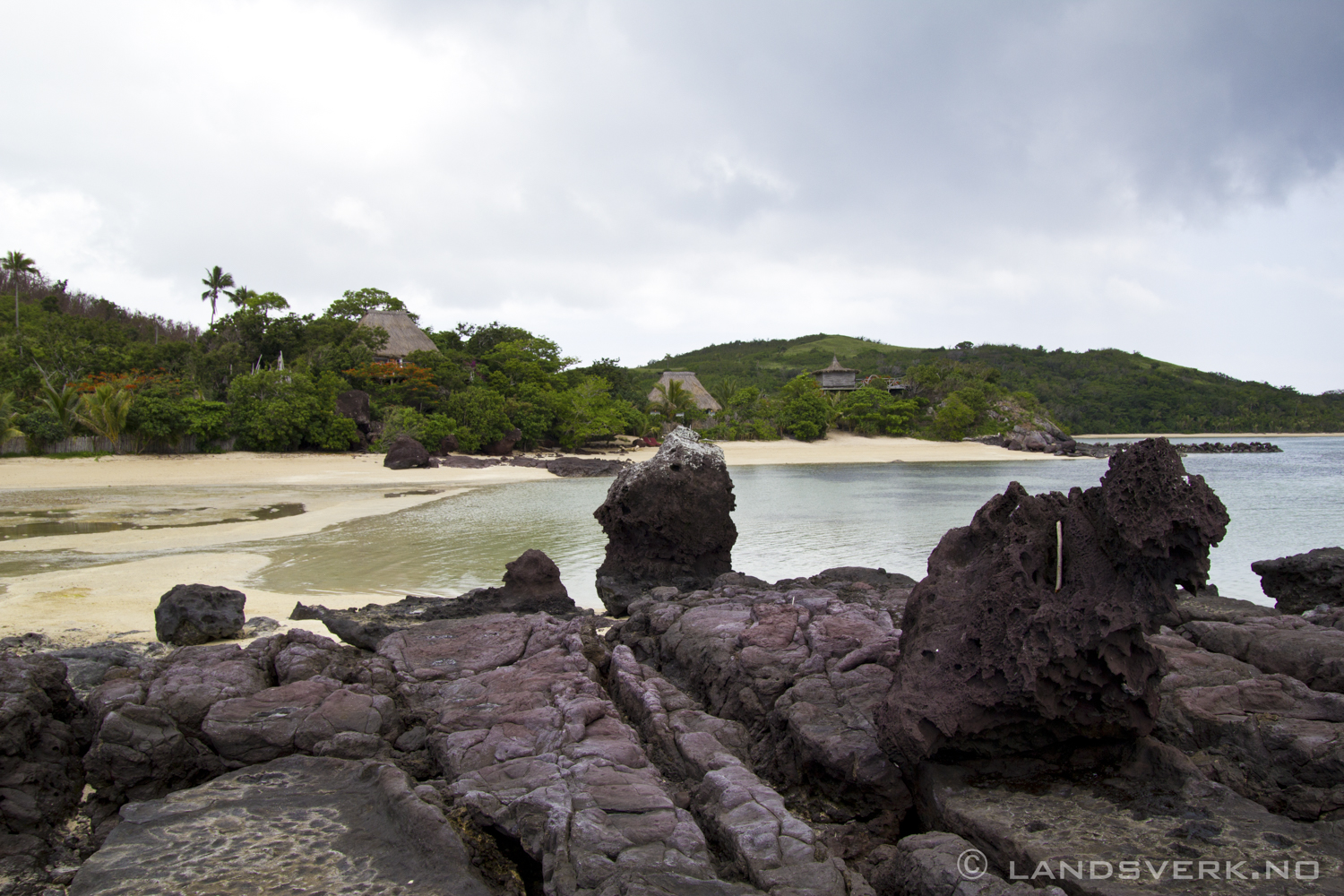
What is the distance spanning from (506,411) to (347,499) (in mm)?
15390

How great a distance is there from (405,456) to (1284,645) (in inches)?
1036

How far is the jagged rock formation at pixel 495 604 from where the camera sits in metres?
6.96

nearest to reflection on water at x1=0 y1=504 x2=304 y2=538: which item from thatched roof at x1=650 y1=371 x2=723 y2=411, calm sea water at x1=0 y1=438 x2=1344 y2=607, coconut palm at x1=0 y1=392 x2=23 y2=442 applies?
calm sea water at x1=0 y1=438 x2=1344 y2=607

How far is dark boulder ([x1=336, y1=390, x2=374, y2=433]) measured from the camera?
3119 centimetres

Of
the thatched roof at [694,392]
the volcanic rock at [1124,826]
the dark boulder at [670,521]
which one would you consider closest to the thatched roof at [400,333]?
the thatched roof at [694,392]

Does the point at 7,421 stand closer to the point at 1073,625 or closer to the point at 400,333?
the point at 400,333

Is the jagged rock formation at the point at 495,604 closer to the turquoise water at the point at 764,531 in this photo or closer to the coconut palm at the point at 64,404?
the turquoise water at the point at 764,531

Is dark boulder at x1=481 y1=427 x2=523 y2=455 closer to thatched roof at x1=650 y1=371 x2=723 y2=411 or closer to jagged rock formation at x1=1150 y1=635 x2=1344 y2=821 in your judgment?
thatched roof at x1=650 y1=371 x2=723 y2=411

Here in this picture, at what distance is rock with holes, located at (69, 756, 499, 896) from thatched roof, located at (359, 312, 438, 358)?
3843cm

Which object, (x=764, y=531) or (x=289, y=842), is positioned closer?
(x=289, y=842)

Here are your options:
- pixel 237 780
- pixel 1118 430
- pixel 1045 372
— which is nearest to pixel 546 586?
pixel 237 780

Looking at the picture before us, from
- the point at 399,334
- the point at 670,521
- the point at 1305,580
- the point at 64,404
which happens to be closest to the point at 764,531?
the point at 670,521

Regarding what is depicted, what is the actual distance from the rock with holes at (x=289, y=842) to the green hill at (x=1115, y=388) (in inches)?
2325

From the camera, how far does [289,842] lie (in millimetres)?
2877
